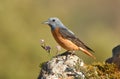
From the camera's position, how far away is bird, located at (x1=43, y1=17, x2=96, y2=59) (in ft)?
48.9

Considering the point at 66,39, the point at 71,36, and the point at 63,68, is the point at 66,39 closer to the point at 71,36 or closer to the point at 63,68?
the point at 71,36

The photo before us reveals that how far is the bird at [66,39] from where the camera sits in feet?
48.9

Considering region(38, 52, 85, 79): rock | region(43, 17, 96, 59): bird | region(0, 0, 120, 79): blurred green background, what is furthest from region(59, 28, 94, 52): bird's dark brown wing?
region(0, 0, 120, 79): blurred green background

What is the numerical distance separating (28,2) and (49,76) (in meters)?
13.3

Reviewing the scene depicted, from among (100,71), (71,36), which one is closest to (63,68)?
(100,71)

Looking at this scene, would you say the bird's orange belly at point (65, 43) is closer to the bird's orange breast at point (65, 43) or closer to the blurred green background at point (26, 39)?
the bird's orange breast at point (65, 43)

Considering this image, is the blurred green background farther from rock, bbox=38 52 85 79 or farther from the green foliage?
the green foliage

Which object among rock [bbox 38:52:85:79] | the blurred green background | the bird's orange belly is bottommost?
rock [bbox 38:52:85:79]

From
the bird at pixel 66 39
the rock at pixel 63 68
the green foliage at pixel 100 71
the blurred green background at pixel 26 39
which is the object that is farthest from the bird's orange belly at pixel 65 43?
the blurred green background at pixel 26 39

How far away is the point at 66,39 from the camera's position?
15000 millimetres

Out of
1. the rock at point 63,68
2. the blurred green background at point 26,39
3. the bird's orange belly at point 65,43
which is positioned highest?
the blurred green background at point 26,39

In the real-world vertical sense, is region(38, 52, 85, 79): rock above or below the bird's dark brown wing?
below

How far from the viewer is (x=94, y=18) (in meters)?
40.4

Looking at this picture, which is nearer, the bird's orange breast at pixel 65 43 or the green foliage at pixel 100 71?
the green foliage at pixel 100 71
